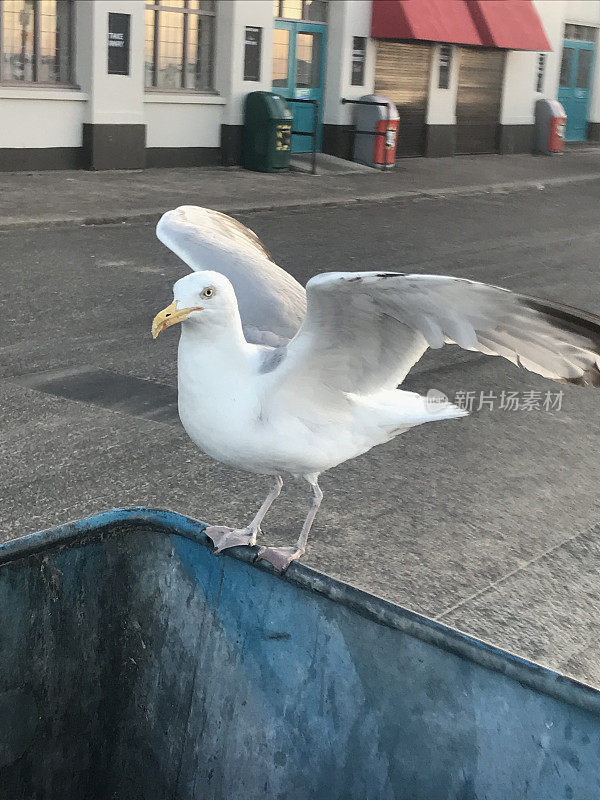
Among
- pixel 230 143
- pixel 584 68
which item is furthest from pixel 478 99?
pixel 230 143

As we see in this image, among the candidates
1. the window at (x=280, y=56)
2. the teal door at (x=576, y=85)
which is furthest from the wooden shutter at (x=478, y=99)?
the window at (x=280, y=56)

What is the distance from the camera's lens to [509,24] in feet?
85.9

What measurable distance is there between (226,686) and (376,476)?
3.18 meters

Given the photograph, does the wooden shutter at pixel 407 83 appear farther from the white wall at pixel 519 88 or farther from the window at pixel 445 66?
the white wall at pixel 519 88

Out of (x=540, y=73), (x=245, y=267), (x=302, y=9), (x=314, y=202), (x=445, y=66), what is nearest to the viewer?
(x=245, y=267)

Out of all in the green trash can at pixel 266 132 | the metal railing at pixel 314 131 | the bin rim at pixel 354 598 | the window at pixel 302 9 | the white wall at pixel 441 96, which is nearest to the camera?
the bin rim at pixel 354 598

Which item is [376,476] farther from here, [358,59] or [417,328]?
[358,59]

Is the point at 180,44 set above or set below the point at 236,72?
above

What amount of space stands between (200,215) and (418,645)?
9.81ft

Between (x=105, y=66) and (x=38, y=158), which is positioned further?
(x=105, y=66)

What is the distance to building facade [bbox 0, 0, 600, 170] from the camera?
57.1ft

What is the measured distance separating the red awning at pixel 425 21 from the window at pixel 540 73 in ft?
14.4

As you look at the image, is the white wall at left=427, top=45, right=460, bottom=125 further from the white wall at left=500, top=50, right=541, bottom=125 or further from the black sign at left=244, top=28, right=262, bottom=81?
the black sign at left=244, top=28, right=262, bottom=81

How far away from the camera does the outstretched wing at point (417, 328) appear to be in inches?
123
